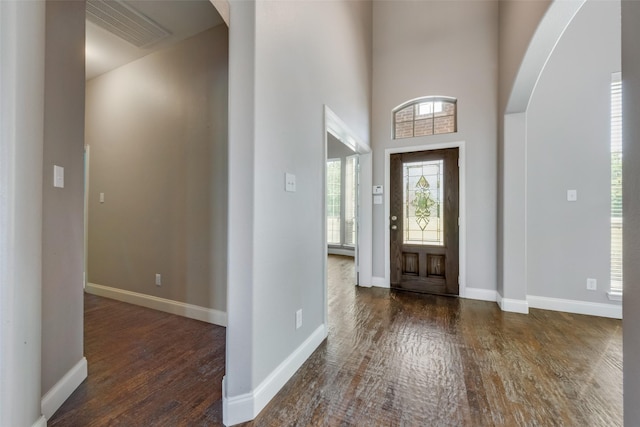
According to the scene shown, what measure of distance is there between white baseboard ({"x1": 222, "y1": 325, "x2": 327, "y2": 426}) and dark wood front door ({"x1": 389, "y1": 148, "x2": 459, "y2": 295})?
232 cm

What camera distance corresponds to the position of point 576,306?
9.54 feet

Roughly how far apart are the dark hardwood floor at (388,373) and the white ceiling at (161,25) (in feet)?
9.31

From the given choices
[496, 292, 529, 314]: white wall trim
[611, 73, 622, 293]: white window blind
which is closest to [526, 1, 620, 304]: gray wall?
[611, 73, 622, 293]: white window blind

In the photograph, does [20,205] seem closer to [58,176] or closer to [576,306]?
[58,176]

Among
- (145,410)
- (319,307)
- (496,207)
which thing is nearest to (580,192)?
(496,207)

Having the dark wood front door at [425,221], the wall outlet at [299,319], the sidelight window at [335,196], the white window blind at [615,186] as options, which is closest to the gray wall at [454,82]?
the dark wood front door at [425,221]

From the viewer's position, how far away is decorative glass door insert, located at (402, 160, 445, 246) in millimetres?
3598

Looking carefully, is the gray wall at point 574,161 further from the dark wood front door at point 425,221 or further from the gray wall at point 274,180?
the gray wall at point 274,180

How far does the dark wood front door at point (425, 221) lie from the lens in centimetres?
352

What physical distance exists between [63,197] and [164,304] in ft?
5.46

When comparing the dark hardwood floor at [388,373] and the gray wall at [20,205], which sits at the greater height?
the gray wall at [20,205]

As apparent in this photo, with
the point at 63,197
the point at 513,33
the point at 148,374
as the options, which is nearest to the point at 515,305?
the point at 513,33

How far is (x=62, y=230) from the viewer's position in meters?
1.58

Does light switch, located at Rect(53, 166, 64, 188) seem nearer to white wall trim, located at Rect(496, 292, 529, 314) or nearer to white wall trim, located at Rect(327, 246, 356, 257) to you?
white wall trim, located at Rect(496, 292, 529, 314)
